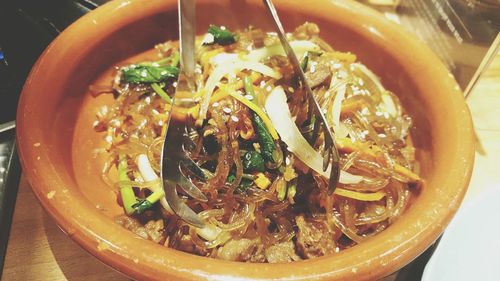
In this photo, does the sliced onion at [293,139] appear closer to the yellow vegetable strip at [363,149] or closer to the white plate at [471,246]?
the yellow vegetable strip at [363,149]

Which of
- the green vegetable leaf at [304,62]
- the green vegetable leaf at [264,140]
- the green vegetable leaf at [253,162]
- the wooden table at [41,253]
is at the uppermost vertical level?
Answer: the green vegetable leaf at [304,62]

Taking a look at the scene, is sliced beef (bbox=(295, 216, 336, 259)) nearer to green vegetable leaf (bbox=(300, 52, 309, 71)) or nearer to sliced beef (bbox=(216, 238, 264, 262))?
sliced beef (bbox=(216, 238, 264, 262))

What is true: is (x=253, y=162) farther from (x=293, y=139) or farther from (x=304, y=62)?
(x=304, y=62)

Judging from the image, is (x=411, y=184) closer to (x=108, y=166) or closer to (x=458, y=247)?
(x=458, y=247)

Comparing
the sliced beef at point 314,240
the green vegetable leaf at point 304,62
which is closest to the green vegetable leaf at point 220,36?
the green vegetable leaf at point 304,62

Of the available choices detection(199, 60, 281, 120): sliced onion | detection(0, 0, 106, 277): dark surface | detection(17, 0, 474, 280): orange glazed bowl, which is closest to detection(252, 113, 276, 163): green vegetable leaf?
detection(199, 60, 281, 120): sliced onion

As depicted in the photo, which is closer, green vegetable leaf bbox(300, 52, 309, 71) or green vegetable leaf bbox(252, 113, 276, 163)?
green vegetable leaf bbox(252, 113, 276, 163)
